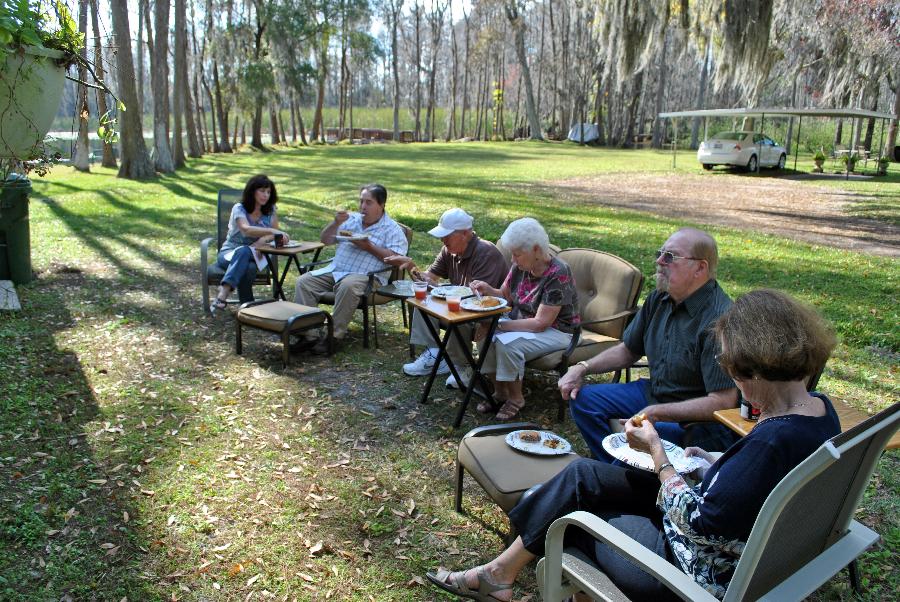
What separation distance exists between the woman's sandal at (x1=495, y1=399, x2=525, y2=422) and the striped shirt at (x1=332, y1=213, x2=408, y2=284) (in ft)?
6.00

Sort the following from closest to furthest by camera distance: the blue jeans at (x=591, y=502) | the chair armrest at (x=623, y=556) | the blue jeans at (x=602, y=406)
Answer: the chair armrest at (x=623, y=556) < the blue jeans at (x=591, y=502) < the blue jeans at (x=602, y=406)

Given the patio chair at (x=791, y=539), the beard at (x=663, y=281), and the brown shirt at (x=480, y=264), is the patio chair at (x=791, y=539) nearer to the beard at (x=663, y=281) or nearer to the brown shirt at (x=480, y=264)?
the beard at (x=663, y=281)

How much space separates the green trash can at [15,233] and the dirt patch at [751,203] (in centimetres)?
1064

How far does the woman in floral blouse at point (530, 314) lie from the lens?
414cm

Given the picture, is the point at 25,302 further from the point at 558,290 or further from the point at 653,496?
the point at 653,496

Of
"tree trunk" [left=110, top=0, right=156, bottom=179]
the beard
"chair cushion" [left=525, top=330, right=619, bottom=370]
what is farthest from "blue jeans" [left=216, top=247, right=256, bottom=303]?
"tree trunk" [left=110, top=0, right=156, bottom=179]

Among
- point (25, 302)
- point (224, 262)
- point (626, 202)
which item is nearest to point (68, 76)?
point (224, 262)

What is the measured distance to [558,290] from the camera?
420cm

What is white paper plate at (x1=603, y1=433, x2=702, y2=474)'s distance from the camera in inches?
87.1

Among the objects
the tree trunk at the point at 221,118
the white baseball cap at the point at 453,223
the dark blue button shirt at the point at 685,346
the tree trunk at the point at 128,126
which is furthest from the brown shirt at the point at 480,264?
the tree trunk at the point at 221,118

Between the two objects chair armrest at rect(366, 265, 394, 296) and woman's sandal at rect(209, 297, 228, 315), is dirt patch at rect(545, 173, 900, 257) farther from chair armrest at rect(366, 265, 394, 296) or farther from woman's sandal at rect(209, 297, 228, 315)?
woman's sandal at rect(209, 297, 228, 315)

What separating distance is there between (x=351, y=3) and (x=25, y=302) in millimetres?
39972

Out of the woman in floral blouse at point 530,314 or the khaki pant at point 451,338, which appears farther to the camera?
the khaki pant at point 451,338

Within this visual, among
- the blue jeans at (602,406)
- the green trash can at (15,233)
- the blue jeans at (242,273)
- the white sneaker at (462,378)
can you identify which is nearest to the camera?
the blue jeans at (602,406)
